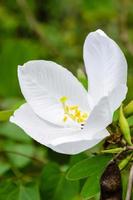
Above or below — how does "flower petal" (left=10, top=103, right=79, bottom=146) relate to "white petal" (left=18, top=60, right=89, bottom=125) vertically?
below

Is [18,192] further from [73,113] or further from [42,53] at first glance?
[42,53]

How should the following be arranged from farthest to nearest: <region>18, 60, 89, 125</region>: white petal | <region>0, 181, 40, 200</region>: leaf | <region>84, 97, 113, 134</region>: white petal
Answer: <region>0, 181, 40, 200</region>: leaf
<region>18, 60, 89, 125</region>: white petal
<region>84, 97, 113, 134</region>: white petal

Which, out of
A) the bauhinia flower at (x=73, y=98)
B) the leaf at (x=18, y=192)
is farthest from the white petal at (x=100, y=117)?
the leaf at (x=18, y=192)

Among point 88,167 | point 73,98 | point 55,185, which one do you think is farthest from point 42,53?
point 88,167

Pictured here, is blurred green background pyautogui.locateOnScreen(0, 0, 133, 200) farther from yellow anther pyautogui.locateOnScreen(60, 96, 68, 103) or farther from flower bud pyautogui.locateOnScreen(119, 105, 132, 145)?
flower bud pyautogui.locateOnScreen(119, 105, 132, 145)

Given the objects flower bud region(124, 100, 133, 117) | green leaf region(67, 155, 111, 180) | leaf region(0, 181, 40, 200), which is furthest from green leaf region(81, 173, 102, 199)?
leaf region(0, 181, 40, 200)

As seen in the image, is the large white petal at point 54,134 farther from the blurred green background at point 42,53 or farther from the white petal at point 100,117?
the blurred green background at point 42,53

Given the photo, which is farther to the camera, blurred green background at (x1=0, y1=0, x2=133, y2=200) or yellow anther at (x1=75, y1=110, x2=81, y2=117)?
blurred green background at (x1=0, y1=0, x2=133, y2=200)

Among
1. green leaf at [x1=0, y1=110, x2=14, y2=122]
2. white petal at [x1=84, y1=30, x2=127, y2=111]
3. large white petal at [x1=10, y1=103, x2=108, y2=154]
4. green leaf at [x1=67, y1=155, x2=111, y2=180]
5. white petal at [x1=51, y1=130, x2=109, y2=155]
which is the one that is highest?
white petal at [x1=84, y1=30, x2=127, y2=111]

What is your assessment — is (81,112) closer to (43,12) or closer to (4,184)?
(4,184)
